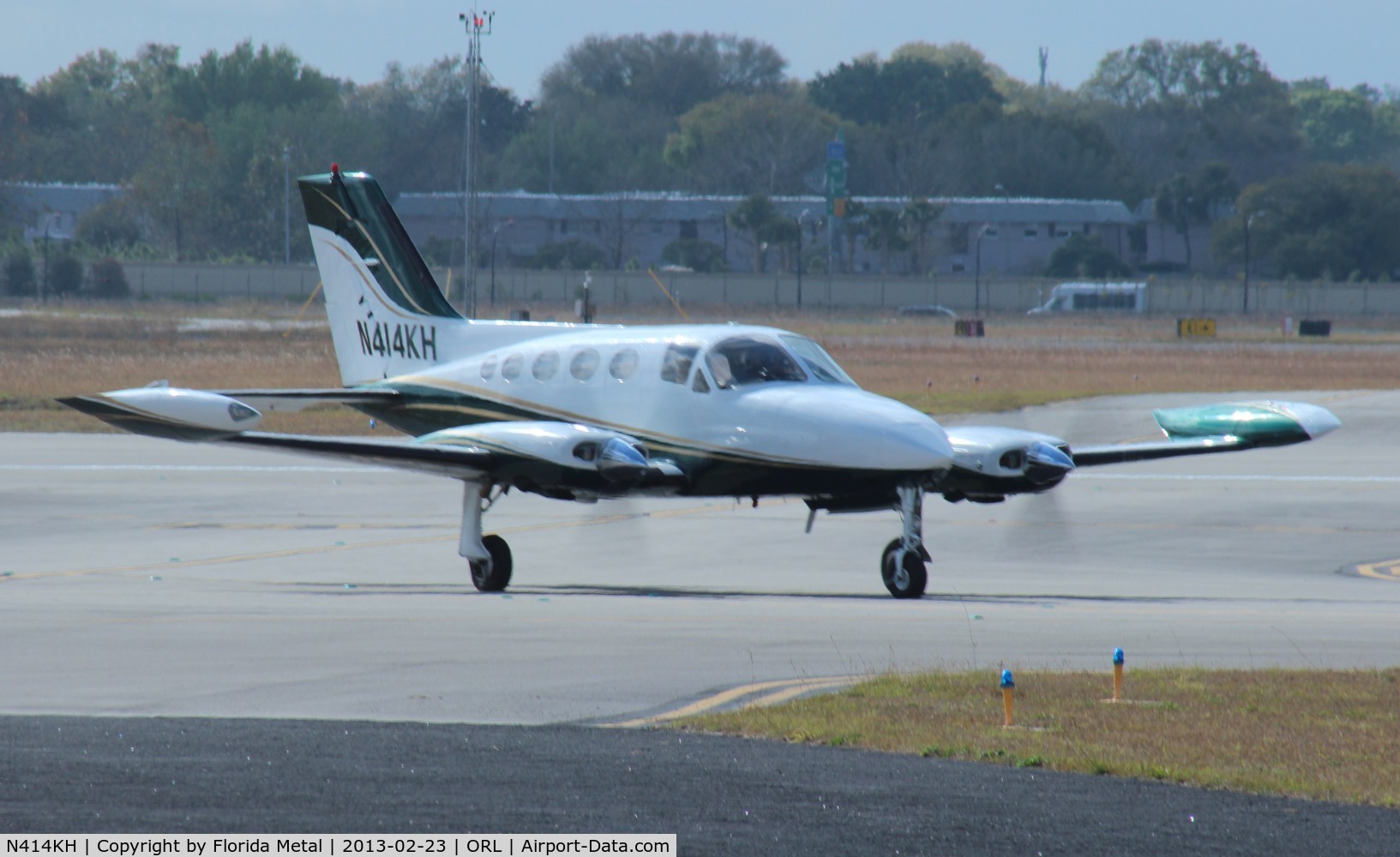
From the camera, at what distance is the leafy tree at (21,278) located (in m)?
129

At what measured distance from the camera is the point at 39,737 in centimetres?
1009

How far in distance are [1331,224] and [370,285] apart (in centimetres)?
13705

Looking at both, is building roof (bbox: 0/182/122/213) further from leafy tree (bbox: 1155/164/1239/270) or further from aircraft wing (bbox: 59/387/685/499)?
aircraft wing (bbox: 59/387/685/499)

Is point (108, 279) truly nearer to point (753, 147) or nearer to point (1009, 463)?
point (753, 147)

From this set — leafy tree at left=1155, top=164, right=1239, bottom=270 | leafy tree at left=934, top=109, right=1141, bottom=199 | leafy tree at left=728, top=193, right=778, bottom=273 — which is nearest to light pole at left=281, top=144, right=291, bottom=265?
leafy tree at left=728, top=193, right=778, bottom=273

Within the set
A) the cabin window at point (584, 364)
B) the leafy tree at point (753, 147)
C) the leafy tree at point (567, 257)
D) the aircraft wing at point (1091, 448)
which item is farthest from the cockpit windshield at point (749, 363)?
the leafy tree at point (753, 147)

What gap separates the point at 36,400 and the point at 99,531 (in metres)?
23.2

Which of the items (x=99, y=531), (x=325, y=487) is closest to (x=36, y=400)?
(x=325, y=487)

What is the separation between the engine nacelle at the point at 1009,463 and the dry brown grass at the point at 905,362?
907 inches

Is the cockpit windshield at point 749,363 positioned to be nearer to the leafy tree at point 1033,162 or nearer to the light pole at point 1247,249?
the light pole at point 1247,249

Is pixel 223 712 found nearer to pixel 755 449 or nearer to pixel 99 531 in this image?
pixel 755 449

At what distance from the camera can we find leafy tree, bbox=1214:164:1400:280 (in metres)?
144
